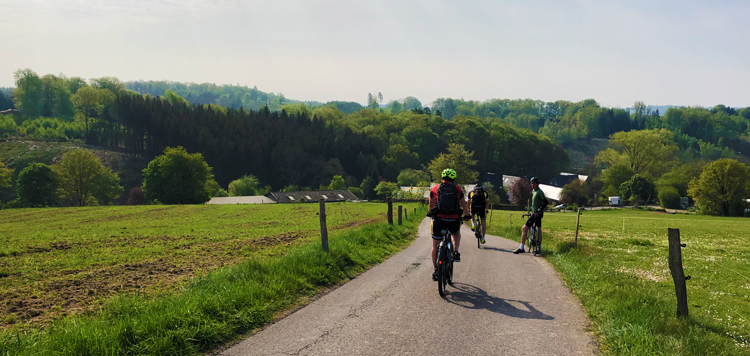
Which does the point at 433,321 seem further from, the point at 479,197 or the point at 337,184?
the point at 337,184

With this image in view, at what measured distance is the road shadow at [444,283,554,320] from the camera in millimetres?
7812

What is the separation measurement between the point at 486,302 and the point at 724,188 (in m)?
85.5

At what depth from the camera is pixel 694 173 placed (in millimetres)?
108500

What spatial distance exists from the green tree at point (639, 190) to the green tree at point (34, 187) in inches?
4742

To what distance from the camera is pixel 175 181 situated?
83875 mm

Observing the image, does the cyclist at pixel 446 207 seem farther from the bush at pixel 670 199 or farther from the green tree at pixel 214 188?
the bush at pixel 670 199

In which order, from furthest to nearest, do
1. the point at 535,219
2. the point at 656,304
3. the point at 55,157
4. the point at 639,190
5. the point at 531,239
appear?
the point at 55,157
the point at 639,190
the point at 531,239
the point at 535,219
the point at 656,304

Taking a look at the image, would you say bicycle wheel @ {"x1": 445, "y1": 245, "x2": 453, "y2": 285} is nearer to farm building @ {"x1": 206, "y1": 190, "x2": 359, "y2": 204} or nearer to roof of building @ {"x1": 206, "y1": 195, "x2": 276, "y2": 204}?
roof of building @ {"x1": 206, "y1": 195, "x2": 276, "y2": 204}

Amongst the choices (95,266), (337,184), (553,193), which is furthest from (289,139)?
(95,266)

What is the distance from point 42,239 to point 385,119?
15591 cm

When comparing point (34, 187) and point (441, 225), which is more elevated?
point (441, 225)

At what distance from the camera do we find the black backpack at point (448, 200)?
9.29 meters

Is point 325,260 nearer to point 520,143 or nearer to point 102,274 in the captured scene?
point 102,274

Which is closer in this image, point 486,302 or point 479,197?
point 486,302
